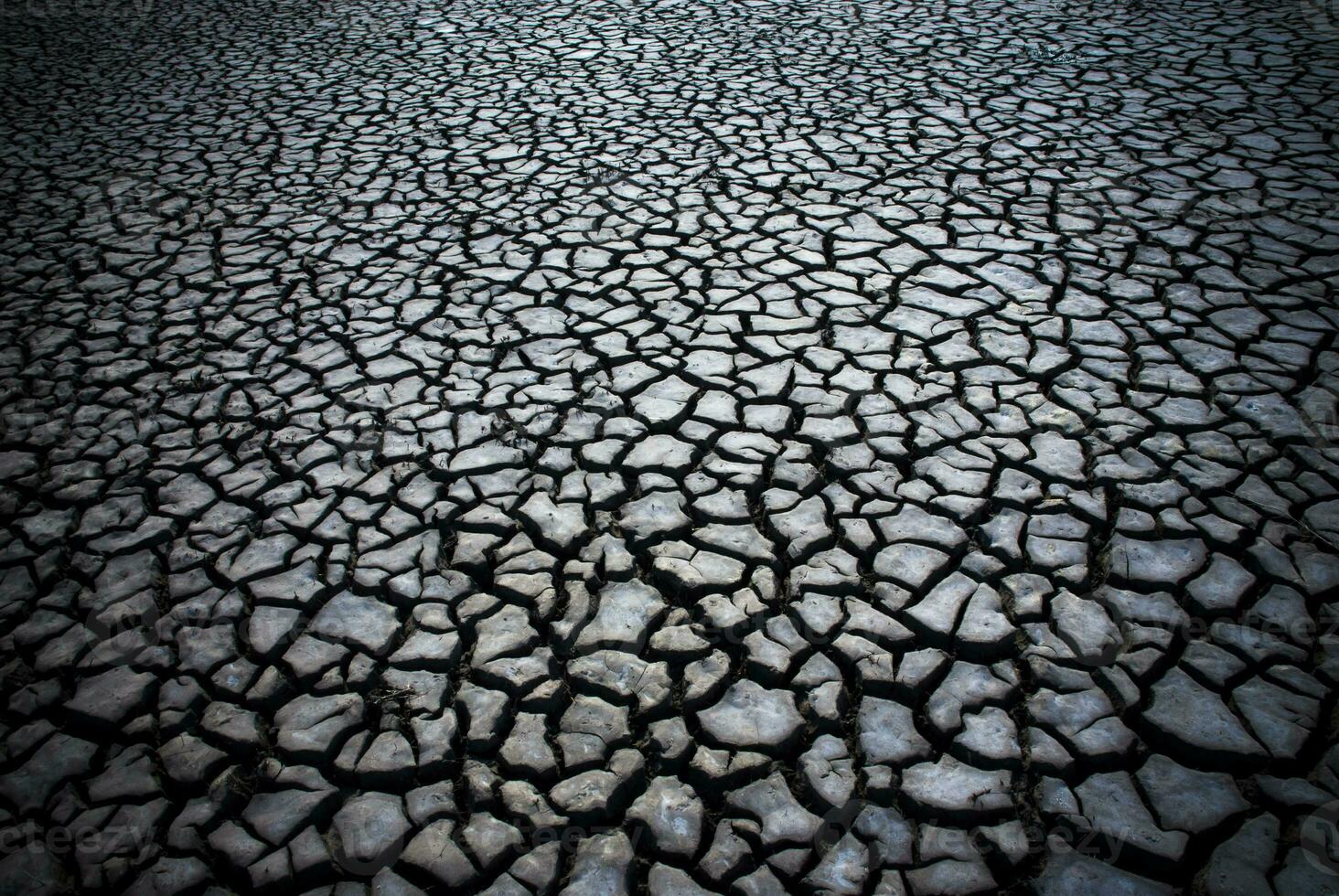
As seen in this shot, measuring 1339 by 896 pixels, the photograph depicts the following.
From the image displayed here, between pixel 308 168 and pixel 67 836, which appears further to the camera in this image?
pixel 308 168

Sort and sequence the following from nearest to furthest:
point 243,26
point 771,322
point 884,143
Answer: point 771,322, point 884,143, point 243,26

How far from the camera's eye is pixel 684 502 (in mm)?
2305

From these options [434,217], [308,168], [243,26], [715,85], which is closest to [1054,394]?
[434,217]

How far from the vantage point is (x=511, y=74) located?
539 cm

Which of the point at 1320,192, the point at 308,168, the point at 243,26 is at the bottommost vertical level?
the point at 1320,192

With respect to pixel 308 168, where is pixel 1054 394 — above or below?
below

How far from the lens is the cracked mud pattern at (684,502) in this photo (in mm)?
1577

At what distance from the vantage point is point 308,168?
4.29 m

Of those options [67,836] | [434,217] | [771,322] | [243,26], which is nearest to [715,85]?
[434,217]

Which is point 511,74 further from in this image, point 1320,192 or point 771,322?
point 1320,192

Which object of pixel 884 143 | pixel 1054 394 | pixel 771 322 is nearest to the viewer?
pixel 1054 394

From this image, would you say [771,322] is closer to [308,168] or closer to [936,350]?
[936,350]

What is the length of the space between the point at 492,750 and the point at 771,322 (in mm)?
1897

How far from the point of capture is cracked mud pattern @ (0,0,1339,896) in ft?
5.17
